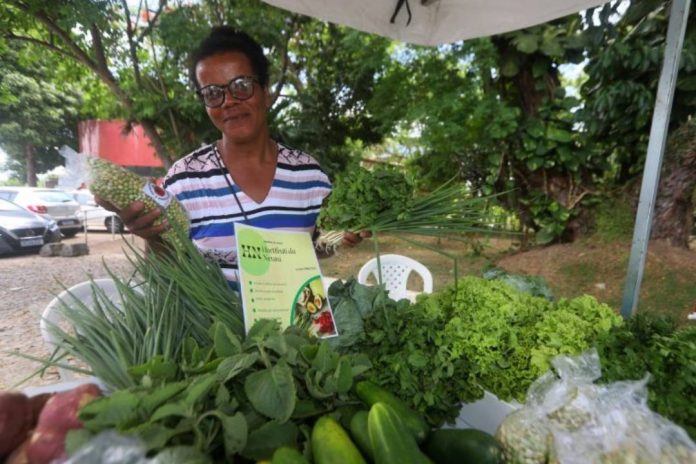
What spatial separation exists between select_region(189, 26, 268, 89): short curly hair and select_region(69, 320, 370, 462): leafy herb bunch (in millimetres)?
1215

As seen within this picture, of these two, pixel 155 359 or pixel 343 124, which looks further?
pixel 343 124

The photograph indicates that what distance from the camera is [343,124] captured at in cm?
849

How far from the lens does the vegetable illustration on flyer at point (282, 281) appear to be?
1.11 metres

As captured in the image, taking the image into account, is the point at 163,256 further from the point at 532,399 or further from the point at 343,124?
the point at 343,124

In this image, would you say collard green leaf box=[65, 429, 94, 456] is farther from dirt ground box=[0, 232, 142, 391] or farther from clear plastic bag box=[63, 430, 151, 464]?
dirt ground box=[0, 232, 142, 391]

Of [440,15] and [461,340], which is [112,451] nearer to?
[461,340]

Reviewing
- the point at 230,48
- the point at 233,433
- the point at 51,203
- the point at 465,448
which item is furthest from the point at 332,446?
the point at 51,203

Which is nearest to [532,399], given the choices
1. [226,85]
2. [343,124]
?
[226,85]

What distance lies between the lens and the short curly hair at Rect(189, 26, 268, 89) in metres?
1.67

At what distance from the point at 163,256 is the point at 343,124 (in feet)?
25.0

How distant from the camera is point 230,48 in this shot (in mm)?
1674

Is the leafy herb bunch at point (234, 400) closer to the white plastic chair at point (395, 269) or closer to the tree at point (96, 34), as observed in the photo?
the white plastic chair at point (395, 269)

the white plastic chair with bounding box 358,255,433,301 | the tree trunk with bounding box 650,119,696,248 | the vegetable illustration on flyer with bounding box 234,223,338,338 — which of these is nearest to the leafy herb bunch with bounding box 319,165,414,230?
the vegetable illustration on flyer with bounding box 234,223,338,338

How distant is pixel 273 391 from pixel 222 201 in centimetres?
114
